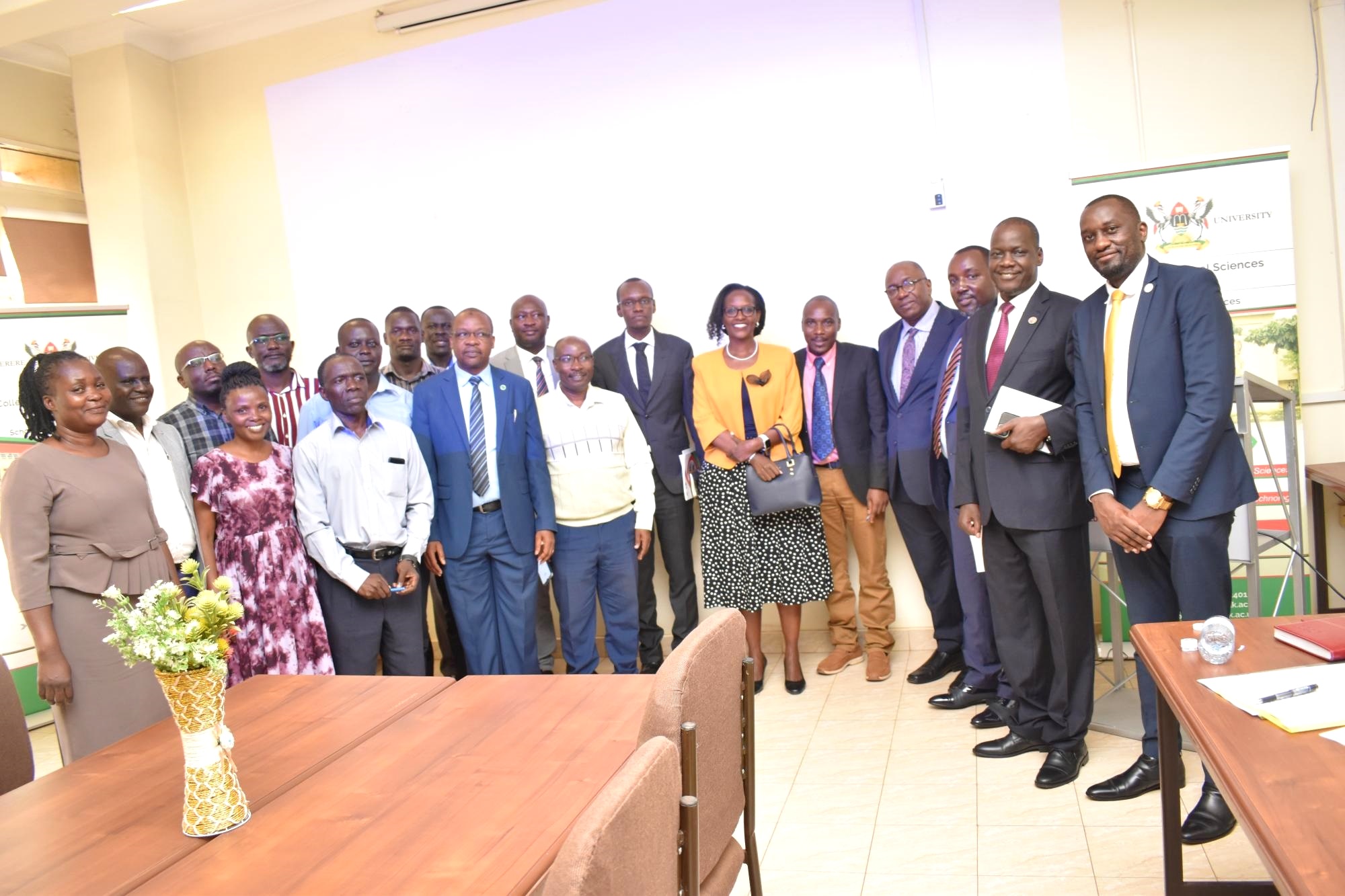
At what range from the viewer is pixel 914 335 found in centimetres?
443

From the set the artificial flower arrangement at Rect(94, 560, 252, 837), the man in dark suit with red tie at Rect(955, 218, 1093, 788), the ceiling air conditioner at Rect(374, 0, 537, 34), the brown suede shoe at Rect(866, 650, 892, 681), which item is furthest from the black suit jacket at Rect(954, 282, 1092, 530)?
the ceiling air conditioner at Rect(374, 0, 537, 34)

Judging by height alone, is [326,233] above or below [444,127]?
below

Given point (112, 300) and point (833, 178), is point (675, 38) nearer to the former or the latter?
point (833, 178)

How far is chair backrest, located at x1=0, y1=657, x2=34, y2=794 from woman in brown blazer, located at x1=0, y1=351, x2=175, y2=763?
668 millimetres

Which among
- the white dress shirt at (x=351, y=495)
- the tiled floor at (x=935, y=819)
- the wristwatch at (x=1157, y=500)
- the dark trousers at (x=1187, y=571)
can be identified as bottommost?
the tiled floor at (x=935, y=819)

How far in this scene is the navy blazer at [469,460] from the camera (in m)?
4.08

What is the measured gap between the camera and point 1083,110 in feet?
15.3

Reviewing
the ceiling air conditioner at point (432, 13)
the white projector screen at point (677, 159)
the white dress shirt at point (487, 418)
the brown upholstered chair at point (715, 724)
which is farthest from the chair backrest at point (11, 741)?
the ceiling air conditioner at point (432, 13)

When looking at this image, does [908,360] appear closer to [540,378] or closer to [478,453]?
[540,378]

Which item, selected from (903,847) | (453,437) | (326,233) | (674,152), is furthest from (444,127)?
(903,847)

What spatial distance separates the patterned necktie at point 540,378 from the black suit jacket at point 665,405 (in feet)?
1.03

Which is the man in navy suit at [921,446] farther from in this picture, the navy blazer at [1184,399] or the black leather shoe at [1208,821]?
the black leather shoe at [1208,821]

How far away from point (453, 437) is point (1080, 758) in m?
2.60

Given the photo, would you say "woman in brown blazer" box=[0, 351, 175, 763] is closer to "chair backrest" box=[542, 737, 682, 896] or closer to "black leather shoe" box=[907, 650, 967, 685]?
"chair backrest" box=[542, 737, 682, 896]
